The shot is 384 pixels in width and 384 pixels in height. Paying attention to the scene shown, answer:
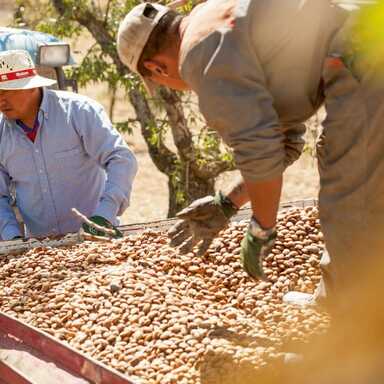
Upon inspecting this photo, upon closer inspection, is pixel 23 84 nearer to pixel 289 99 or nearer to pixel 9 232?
pixel 9 232

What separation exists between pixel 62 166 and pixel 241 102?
8.57 ft

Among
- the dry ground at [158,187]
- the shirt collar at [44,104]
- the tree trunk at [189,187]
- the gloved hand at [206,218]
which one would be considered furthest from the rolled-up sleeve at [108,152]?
the dry ground at [158,187]

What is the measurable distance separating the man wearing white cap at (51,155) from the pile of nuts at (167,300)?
76cm

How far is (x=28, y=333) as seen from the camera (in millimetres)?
3506

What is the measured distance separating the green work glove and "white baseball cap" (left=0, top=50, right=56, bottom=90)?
93.1 inches

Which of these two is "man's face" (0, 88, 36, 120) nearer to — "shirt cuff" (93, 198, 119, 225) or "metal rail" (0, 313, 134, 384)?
"shirt cuff" (93, 198, 119, 225)

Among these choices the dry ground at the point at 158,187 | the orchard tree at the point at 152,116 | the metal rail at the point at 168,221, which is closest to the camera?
the metal rail at the point at 168,221

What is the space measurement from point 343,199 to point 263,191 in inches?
11.3

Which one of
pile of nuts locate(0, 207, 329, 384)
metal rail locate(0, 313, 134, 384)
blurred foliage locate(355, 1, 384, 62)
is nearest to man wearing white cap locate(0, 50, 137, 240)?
pile of nuts locate(0, 207, 329, 384)

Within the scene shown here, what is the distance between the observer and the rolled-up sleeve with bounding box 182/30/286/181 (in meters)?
3.09

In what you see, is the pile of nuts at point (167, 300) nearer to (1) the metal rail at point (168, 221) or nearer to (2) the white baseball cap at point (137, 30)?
(1) the metal rail at point (168, 221)

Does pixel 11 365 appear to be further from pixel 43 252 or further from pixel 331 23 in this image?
pixel 331 23

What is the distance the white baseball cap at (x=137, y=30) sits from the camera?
335 centimetres

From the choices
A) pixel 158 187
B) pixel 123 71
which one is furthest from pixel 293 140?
pixel 158 187
